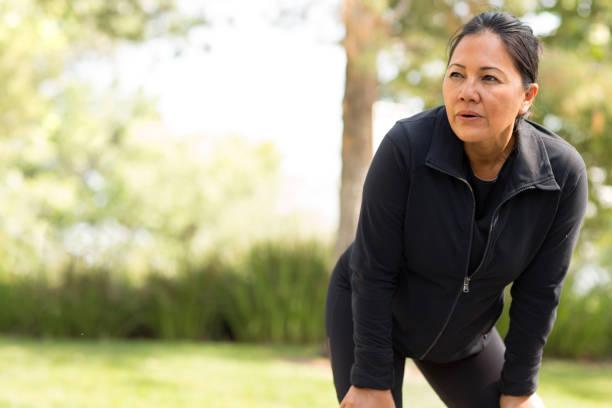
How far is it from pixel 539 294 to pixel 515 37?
850mm

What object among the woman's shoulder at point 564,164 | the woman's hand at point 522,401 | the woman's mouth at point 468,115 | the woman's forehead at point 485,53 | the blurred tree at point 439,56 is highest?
the blurred tree at point 439,56

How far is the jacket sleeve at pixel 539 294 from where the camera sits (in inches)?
89.4

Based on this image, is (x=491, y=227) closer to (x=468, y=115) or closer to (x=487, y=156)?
(x=487, y=156)

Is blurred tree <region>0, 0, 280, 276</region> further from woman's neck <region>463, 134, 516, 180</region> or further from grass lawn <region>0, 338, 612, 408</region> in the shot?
woman's neck <region>463, 134, 516, 180</region>

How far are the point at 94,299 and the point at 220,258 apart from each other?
1.73 metres

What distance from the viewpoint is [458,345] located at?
2.44 m

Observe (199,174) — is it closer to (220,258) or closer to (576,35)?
(220,258)

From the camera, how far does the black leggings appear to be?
244 centimetres

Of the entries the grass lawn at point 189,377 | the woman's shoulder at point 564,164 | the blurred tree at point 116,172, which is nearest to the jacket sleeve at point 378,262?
the woman's shoulder at point 564,164

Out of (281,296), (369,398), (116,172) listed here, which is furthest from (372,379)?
(116,172)

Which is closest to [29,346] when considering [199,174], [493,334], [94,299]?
[94,299]

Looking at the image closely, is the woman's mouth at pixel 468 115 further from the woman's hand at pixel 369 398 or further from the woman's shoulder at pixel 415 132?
the woman's hand at pixel 369 398

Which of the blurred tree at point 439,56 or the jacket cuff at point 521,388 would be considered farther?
the blurred tree at point 439,56

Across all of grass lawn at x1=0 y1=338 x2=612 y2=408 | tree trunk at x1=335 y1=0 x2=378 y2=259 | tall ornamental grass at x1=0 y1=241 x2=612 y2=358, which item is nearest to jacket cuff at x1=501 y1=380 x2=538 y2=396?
grass lawn at x1=0 y1=338 x2=612 y2=408
